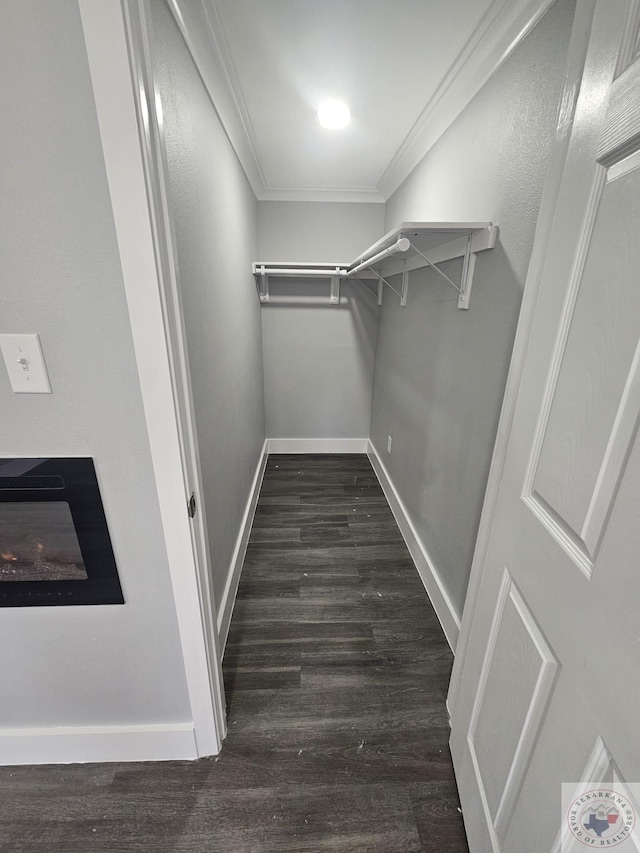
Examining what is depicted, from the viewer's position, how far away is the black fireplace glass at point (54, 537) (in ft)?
2.69

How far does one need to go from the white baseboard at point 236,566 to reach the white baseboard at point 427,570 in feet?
3.34

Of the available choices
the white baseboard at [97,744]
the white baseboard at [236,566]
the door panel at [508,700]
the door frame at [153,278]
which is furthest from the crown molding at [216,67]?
the white baseboard at [97,744]

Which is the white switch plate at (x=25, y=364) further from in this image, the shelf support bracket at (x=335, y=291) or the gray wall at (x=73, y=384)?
the shelf support bracket at (x=335, y=291)

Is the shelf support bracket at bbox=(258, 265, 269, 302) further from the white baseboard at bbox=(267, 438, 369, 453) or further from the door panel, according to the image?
the door panel

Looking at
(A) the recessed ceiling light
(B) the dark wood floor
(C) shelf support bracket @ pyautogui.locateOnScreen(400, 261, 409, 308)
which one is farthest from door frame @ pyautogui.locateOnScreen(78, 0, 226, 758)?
(C) shelf support bracket @ pyautogui.locateOnScreen(400, 261, 409, 308)

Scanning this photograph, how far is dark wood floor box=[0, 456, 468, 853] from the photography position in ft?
3.27

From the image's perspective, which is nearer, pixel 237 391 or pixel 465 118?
pixel 465 118

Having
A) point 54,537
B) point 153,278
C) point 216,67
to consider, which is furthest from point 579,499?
point 216,67

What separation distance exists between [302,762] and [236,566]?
0.88 metres

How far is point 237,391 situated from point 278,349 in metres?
1.22

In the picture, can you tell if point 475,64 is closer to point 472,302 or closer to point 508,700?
point 472,302

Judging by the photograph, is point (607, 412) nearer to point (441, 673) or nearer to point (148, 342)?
point (148, 342)

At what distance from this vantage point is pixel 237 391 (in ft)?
6.44

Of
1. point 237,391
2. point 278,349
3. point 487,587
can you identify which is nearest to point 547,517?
point 487,587
